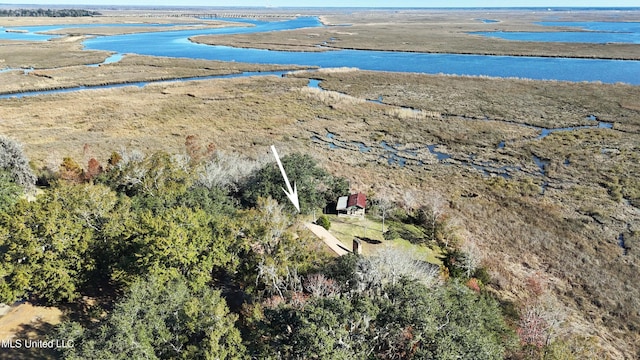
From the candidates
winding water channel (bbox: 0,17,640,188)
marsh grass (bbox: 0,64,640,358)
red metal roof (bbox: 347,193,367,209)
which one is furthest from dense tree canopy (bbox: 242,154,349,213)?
winding water channel (bbox: 0,17,640,188)

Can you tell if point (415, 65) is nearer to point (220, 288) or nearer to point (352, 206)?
point (352, 206)

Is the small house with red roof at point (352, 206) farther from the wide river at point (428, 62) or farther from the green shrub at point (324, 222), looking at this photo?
the wide river at point (428, 62)

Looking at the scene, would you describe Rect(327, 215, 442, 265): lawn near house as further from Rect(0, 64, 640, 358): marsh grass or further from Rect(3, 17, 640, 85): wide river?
Rect(3, 17, 640, 85): wide river

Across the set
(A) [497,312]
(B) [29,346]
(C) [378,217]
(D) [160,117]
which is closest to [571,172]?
(C) [378,217]

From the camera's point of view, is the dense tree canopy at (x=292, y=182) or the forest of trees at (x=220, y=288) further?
the dense tree canopy at (x=292, y=182)

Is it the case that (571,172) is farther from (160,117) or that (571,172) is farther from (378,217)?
(160,117)

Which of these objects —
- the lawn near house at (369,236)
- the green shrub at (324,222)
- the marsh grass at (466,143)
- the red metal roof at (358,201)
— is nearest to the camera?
the marsh grass at (466,143)

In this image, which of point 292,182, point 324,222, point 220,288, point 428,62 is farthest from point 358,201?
point 428,62

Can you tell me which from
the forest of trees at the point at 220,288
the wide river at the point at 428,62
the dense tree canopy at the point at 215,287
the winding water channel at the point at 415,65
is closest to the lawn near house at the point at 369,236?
the forest of trees at the point at 220,288
